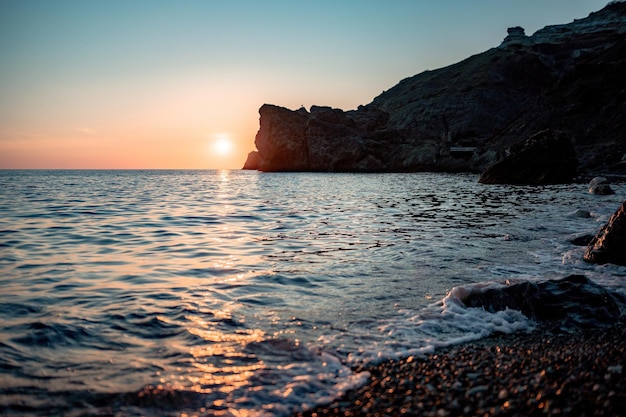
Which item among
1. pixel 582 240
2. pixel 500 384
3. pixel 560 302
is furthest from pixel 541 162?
pixel 500 384

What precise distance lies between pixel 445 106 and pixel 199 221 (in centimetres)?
16837

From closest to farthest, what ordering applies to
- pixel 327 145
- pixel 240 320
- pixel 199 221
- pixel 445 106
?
pixel 240 320 < pixel 199 221 < pixel 327 145 < pixel 445 106

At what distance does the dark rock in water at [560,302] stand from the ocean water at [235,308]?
1.13ft

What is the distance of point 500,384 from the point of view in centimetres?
428

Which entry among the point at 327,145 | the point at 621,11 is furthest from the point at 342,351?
the point at 621,11

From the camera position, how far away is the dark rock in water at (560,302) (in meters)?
6.58

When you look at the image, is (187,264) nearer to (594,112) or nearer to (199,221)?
(199,221)

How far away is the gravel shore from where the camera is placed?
3771 millimetres

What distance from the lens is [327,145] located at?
134m

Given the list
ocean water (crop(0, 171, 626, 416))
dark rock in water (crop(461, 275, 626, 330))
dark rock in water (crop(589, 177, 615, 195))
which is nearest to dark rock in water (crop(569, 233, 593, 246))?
ocean water (crop(0, 171, 626, 416))

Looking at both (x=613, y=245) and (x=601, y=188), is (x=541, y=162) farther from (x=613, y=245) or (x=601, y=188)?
(x=613, y=245)

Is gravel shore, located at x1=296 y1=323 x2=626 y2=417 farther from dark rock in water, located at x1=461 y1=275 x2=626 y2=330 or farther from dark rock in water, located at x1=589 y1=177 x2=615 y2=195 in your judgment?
dark rock in water, located at x1=589 y1=177 x2=615 y2=195

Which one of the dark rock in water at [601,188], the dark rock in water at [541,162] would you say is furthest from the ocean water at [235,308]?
the dark rock in water at [541,162]

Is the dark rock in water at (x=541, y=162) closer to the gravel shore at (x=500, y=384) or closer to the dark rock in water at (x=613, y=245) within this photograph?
the dark rock in water at (x=613, y=245)
